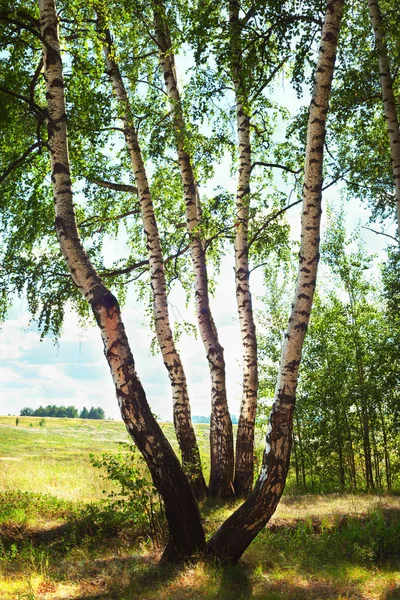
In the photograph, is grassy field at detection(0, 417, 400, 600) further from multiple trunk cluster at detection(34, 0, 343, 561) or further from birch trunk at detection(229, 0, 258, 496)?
birch trunk at detection(229, 0, 258, 496)

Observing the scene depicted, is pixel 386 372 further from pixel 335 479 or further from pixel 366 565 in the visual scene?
pixel 366 565

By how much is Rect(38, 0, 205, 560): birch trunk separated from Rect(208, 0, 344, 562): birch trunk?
0.46 m

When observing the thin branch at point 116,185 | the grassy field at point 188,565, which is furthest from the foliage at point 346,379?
the thin branch at point 116,185

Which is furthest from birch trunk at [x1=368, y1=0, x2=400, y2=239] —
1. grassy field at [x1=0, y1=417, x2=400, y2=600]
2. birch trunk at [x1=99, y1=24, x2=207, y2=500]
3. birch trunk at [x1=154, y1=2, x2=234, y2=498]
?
grassy field at [x1=0, y1=417, x2=400, y2=600]

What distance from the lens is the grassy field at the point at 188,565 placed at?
17.7ft

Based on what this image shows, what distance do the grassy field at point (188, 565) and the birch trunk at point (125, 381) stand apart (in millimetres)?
431

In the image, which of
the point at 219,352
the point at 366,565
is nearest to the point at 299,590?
the point at 366,565

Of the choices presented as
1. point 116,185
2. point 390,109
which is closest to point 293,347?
point 390,109

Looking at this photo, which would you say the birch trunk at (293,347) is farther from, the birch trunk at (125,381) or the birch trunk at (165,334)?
the birch trunk at (165,334)

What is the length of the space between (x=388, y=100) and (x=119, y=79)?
202 inches

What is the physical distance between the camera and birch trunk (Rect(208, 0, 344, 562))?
578 centimetres

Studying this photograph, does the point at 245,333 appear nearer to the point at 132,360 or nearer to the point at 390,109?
the point at 132,360

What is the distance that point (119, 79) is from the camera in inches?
397

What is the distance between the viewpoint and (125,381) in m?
5.65
